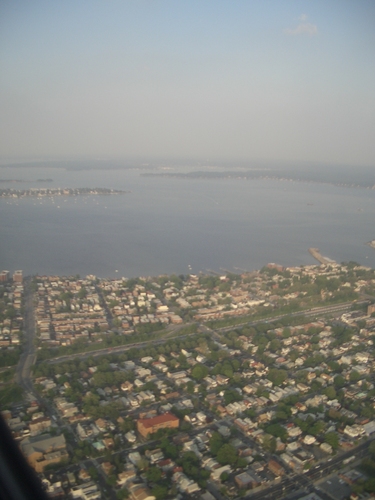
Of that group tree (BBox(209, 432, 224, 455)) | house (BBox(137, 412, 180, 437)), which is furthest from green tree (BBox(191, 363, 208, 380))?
tree (BBox(209, 432, 224, 455))

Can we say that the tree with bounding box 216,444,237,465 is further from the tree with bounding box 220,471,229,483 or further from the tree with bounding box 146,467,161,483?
the tree with bounding box 146,467,161,483

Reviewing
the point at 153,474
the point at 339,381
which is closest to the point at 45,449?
the point at 153,474

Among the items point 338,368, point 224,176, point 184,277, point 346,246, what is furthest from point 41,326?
point 224,176

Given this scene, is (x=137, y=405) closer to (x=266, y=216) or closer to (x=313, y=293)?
(x=313, y=293)

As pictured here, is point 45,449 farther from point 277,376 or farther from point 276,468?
point 277,376

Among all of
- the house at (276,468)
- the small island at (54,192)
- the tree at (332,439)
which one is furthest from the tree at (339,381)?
the small island at (54,192)
